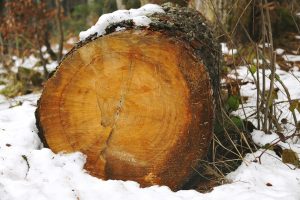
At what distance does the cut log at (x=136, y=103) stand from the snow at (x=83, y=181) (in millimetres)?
97

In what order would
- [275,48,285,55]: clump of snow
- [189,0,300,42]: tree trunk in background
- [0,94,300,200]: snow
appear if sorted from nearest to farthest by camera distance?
[0,94,300,200]: snow
[189,0,300,42]: tree trunk in background
[275,48,285,55]: clump of snow

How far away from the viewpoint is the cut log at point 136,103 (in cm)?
205

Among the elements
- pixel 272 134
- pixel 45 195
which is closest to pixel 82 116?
pixel 45 195

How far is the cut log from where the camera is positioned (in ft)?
6.73

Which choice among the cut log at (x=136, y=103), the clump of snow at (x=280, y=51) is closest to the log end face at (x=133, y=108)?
the cut log at (x=136, y=103)

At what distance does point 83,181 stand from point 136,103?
536 mm

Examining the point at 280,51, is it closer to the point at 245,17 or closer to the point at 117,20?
the point at 245,17

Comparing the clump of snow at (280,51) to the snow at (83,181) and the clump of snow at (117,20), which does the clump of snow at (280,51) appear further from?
the clump of snow at (117,20)

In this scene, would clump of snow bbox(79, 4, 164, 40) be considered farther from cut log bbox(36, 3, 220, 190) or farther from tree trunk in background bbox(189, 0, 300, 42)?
tree trunk in background bbox(189, 0, 300, 42)

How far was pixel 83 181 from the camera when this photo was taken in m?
2.14

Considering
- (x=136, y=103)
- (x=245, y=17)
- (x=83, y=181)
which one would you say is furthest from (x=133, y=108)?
(x=245, y=17)

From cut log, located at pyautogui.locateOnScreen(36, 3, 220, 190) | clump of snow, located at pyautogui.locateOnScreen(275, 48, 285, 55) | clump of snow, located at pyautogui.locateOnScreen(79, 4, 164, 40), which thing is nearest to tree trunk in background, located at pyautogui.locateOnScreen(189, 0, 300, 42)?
clump of snow, located at pyautogui.locateOnScreen(275, 48, 285, 55)

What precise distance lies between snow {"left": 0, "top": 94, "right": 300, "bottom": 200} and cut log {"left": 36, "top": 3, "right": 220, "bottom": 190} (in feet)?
0.32

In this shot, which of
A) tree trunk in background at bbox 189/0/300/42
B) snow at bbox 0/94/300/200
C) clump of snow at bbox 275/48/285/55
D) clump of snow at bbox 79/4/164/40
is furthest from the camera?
clump of snow at bbox 275/48/285/55
